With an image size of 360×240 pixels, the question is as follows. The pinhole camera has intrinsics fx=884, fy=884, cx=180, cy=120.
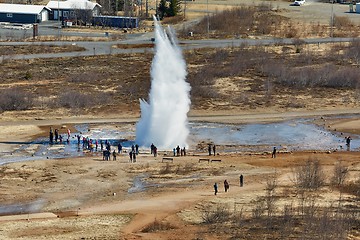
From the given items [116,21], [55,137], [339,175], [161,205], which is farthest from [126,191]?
[116,21]

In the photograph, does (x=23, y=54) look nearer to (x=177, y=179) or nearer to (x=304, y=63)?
(x=304, y=63)

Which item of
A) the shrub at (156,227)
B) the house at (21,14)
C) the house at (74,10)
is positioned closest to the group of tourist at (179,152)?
the shrub at (156,227)

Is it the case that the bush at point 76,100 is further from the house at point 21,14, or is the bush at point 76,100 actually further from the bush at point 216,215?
the house at point 21,14

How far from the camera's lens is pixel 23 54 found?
103m

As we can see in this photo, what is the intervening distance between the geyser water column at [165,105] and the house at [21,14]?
6374cm

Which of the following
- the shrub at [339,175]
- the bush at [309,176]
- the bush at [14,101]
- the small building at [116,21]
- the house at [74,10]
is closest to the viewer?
the bush at [309,176]

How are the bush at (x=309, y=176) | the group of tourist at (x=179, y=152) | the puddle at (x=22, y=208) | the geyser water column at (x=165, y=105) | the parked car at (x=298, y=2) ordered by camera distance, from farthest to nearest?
the parked car at (x=298, y=2), the geyser water column at (x=165, y=105), the group of tourist at (x=179, y=152), the bush at (x=309, y=176), the puddle at (x=22, y=208)

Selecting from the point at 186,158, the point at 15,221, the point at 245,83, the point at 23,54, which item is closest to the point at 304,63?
the point at 245,83

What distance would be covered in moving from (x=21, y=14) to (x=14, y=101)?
5292cm

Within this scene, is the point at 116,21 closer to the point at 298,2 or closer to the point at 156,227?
the point at 298,2

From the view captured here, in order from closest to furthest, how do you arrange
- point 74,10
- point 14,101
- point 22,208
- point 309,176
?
point 22,208 → point 309,176 → point 14,101 → point 74,10

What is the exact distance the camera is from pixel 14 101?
77250 millimetres

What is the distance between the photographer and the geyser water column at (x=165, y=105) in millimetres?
64500

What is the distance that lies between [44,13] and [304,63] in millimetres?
50268
